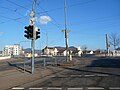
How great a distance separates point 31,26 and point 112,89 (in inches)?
457

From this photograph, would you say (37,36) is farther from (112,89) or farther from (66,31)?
(66,31)

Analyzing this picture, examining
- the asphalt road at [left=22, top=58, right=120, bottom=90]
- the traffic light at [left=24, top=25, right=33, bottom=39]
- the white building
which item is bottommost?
the asphalt road at [left=22, top=58, right=120, bottom=90]

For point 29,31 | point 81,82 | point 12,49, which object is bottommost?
point 81,82

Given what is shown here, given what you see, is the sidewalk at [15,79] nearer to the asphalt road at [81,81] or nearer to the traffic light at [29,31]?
the asphalt road at [81,81]

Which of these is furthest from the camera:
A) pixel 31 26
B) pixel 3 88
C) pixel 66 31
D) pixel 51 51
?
pixel 51 51

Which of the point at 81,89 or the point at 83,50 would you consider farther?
the point at 83,50

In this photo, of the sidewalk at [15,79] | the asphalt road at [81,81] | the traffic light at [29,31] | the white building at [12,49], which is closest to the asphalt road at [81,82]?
the asphalt road at [81,81]

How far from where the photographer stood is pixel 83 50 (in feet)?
584

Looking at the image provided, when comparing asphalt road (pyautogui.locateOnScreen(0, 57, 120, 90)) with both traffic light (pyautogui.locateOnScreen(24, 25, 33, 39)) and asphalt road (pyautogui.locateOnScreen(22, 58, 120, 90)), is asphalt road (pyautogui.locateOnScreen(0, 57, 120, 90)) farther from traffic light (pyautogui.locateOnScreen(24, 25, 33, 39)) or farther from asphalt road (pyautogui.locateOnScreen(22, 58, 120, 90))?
traffic light (pyautogui.locateOnScreen(24, 25, 33, 39))

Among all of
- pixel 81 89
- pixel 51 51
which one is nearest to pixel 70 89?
pixel 81 89

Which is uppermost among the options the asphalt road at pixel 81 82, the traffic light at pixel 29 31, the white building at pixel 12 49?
the white building at pixel 12 49

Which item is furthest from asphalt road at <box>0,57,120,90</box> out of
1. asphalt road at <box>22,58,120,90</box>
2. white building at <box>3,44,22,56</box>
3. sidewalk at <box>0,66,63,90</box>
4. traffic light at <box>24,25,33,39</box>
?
white building at <box>3,44,22,56</box>

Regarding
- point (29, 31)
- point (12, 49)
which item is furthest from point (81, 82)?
point (12, 49)

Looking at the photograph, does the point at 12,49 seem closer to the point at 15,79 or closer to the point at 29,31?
the point at 29,31
